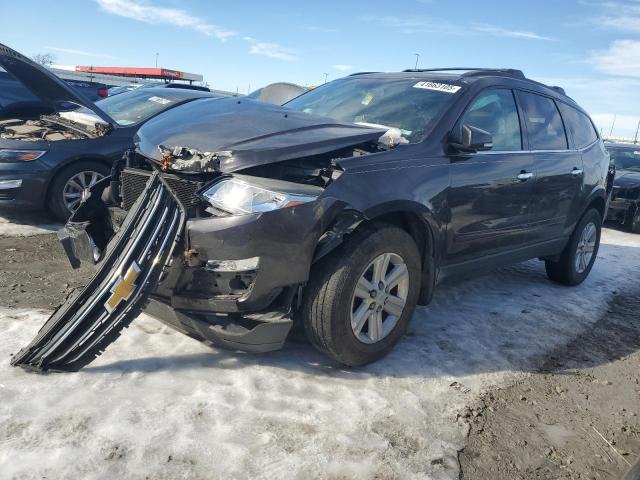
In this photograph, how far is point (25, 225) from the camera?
5.86 metres

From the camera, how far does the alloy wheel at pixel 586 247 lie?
5555 mm

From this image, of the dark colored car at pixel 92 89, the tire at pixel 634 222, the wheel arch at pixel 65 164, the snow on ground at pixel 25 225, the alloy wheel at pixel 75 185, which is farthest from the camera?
the dark colored car at pixel 92 89

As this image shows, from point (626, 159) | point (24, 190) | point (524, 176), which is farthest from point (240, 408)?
point (626, 159)

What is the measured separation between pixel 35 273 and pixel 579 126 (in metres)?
5.21

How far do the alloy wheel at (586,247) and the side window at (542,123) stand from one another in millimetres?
1097

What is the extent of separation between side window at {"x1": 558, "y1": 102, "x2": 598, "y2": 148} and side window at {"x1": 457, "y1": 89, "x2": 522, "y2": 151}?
1.08m

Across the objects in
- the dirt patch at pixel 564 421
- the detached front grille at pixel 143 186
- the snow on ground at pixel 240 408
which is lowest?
the dirt patch at pixel 564 421

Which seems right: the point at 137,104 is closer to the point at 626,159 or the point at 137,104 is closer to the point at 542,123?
the point at 542,123

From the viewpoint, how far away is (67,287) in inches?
163

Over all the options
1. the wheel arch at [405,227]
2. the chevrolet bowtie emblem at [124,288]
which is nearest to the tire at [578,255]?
the wheel arch at [405,227]

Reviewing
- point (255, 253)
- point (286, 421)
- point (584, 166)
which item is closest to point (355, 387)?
point (286, 421)

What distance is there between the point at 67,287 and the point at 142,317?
91 cm

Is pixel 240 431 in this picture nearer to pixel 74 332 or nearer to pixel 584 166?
pixel 74 332

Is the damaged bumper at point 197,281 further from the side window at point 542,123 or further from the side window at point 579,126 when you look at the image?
the side window at point 579,126
